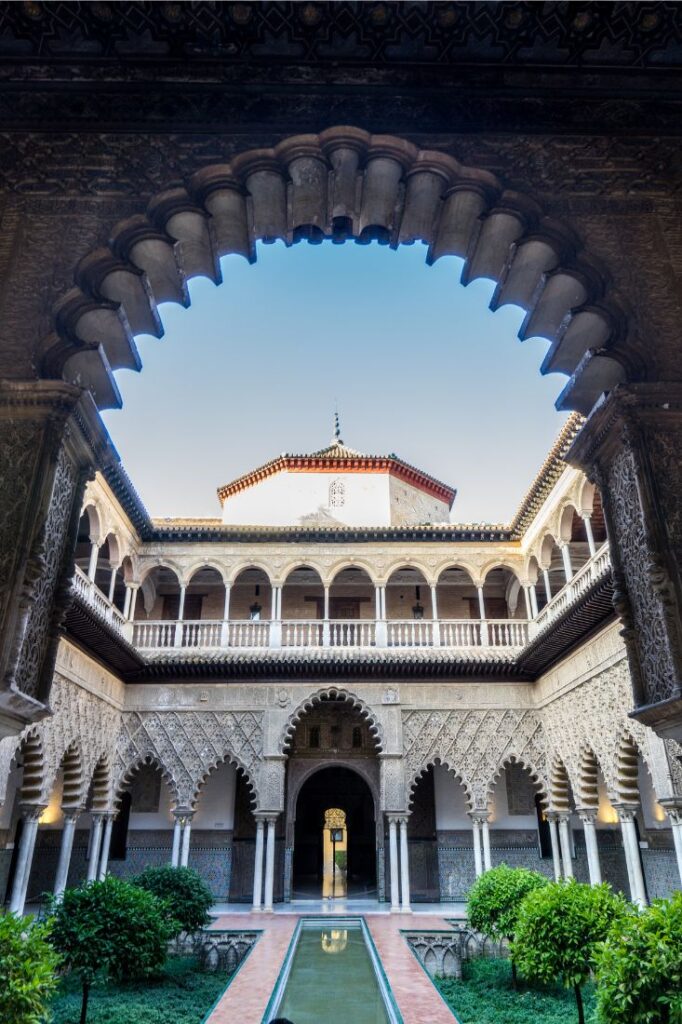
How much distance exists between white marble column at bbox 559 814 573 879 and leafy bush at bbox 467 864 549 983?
11.6 ft

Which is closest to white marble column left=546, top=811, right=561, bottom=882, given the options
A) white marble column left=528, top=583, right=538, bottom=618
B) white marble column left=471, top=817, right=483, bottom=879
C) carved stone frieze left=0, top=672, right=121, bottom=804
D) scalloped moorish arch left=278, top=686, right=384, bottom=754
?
white marble column left=471, top=817, right=483, bottom=879

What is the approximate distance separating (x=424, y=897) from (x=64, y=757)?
7459 millimetres

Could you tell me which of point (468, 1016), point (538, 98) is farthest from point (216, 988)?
point (538, 98)

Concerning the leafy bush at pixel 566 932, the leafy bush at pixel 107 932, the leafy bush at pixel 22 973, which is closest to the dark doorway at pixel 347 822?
the leafy bush at pixel 107 932

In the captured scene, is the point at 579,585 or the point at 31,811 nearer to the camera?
the point at 31,811

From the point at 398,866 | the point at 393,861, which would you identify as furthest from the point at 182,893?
the point at 398,866

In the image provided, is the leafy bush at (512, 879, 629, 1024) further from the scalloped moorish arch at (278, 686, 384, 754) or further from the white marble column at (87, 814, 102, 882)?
the white marble column at (87, 814, 102, 882)

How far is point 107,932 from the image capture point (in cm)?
645

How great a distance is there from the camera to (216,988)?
8367 mm

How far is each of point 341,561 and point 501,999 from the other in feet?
25.7

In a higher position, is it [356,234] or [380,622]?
[380,622]

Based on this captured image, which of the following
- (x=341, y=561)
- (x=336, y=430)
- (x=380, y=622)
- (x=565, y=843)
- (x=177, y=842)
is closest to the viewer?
(x=565, y=843)

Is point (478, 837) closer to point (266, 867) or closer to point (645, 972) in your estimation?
point (266, 867)

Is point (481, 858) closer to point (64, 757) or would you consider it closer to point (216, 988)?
point (216, 988)
